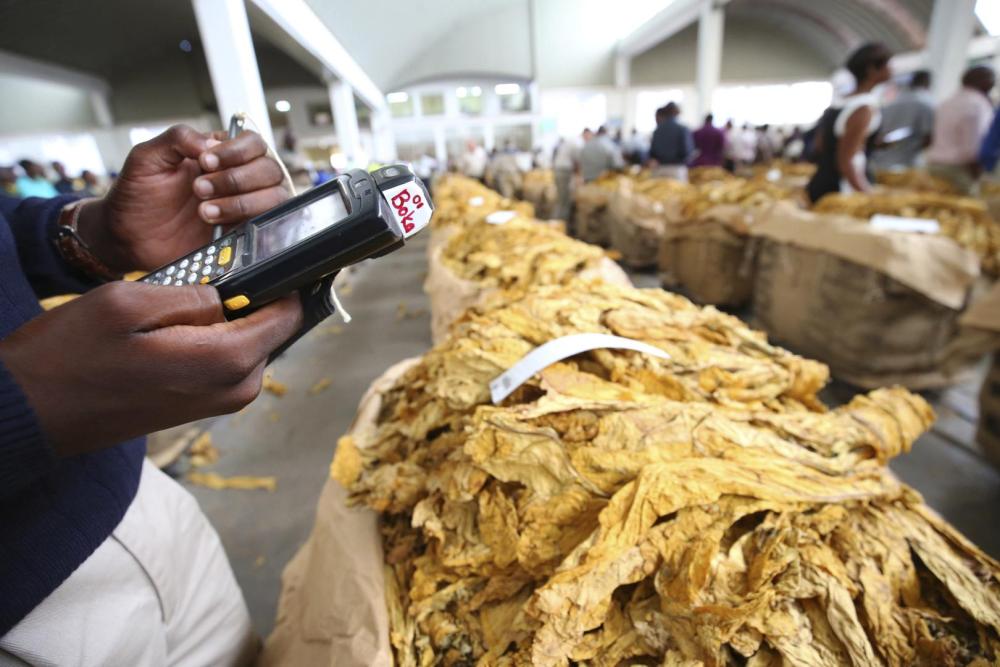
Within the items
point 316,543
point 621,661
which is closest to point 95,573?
point 316,543

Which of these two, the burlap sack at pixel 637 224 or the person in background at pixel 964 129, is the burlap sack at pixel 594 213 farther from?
the person in background at pixel 964 129

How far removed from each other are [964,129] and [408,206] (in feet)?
19.9

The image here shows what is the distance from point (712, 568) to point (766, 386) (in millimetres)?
583

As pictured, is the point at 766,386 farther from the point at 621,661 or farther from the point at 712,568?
the point at 621,661

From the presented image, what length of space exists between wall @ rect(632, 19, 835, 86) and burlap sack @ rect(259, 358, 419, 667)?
2149 cm

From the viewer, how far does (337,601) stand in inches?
37.3

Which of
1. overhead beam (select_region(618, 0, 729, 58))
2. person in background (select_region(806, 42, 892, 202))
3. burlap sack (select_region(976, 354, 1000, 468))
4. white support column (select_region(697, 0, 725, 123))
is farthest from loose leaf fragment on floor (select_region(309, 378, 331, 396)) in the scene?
overhead beam (select_region(618, 0, 729, 58))

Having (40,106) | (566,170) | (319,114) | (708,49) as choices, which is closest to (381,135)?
(319,114)

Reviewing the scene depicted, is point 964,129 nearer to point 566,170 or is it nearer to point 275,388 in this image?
point 566,170

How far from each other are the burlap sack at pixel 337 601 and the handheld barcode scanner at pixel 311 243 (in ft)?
1.81

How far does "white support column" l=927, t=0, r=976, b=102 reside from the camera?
271 inches

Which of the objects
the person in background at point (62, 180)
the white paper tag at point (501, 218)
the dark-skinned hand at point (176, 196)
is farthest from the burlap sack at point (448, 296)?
the person in background at point (62, 180)

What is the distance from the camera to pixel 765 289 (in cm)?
354

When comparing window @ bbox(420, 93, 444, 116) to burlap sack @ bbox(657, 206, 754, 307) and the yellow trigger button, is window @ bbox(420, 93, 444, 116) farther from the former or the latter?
the yellow trigger button
